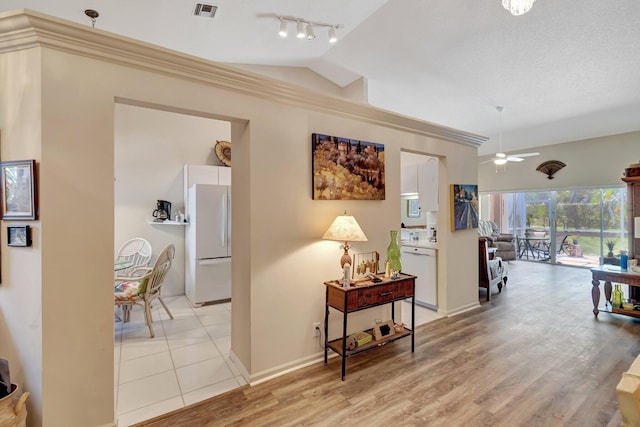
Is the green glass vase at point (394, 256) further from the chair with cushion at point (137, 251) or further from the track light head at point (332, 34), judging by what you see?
the chair with cushion at point (137, 251)

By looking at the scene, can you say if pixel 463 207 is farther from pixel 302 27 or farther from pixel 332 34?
pixel 302 27

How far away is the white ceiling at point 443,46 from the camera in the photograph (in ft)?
10.1

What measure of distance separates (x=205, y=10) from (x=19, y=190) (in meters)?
2.52

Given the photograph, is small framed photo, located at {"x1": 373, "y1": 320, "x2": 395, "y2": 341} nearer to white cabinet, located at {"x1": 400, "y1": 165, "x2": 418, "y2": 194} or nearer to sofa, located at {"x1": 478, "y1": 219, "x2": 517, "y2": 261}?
white cabinet, located at {"x1": 400, "y1": 165, "x2": 418, "y2": 194}

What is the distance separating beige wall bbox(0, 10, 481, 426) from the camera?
169 cm

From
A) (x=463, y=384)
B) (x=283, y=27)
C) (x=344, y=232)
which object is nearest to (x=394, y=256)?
(x=344, y=232)

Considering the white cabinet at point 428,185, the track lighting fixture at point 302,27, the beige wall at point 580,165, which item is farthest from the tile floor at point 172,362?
the beige wall at point 580,165

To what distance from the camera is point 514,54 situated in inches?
148

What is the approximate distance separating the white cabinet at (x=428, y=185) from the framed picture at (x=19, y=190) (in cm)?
421

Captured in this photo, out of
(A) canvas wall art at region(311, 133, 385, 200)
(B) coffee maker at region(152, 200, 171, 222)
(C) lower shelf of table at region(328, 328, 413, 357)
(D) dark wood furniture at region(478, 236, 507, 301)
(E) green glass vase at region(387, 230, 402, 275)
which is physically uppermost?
(A) canvas wall art at region(311, 133, 385, 200)

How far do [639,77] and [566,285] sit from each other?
3.49 meters

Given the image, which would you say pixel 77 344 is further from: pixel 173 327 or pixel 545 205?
pixel 545 205

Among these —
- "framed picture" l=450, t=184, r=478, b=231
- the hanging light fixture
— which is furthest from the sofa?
the hanging light fixture

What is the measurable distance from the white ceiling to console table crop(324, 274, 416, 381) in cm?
302
